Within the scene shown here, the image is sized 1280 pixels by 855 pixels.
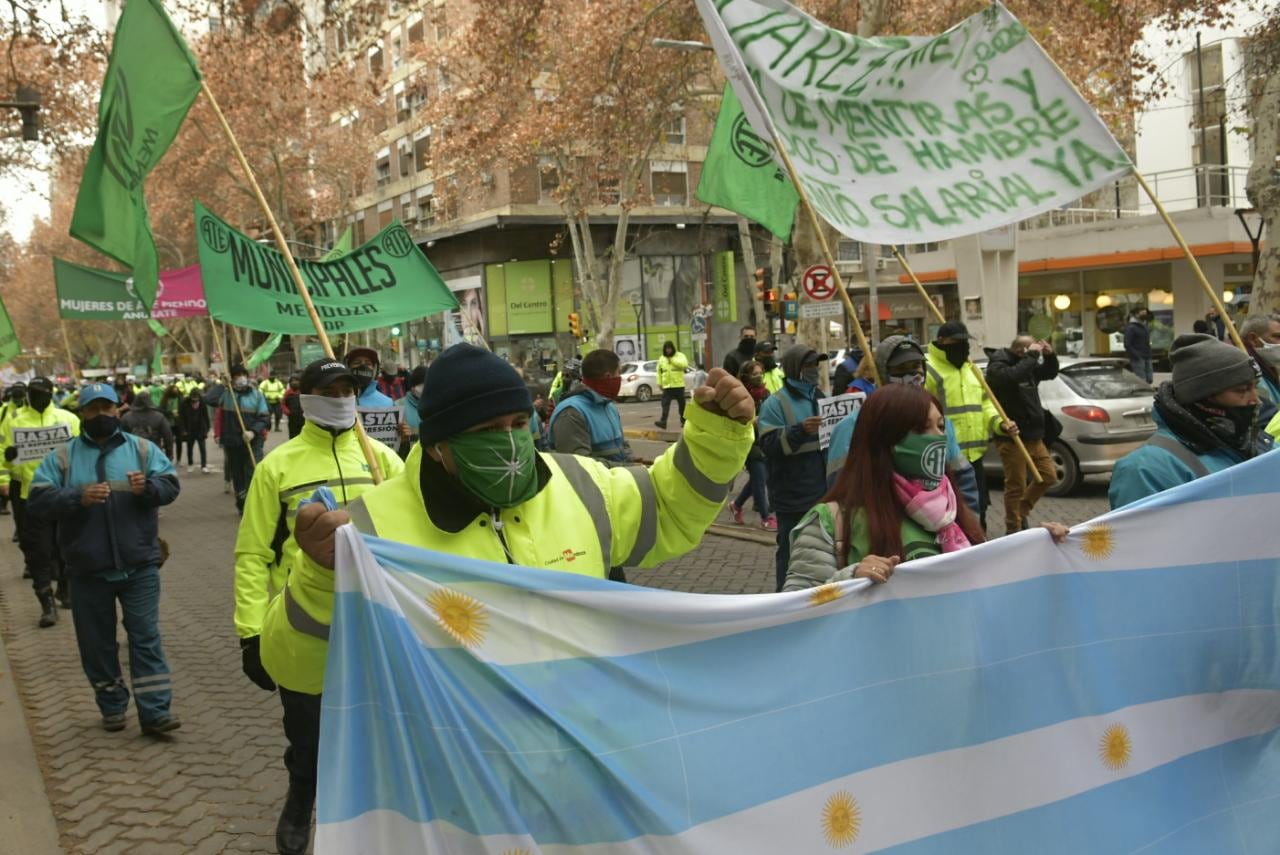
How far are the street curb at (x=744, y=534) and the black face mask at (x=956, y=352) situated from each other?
10.5ft

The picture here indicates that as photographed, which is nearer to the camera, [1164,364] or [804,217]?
[804,217]

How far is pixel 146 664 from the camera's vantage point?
5.72m

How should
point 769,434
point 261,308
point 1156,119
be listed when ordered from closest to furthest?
point 261,308 < point 769,434 < point 1156,119

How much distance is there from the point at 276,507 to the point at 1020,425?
6404mm

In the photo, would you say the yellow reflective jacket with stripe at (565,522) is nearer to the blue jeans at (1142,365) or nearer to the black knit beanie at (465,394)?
the black knit beanie at (465,394)

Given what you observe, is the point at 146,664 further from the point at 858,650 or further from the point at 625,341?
the point at 625,341

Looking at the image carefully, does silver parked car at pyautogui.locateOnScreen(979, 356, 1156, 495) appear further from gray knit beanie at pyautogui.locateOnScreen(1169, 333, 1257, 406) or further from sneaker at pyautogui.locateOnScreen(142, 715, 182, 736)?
sneaker at pyautogui.locateOnScreen(142, 715, 182, 736)

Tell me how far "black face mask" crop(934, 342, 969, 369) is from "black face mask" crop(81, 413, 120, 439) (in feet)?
16.5

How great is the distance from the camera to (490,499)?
8.11ft

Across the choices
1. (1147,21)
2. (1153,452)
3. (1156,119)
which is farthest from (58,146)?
(1156,119)

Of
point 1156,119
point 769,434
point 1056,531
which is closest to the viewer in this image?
point 1056,531

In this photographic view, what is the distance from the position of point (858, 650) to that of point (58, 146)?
18.5m

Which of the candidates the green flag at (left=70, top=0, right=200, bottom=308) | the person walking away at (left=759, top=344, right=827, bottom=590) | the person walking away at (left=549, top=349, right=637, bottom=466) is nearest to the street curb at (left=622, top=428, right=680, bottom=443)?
the person walking away at (left=759, top=344, right=827, bottom=590)

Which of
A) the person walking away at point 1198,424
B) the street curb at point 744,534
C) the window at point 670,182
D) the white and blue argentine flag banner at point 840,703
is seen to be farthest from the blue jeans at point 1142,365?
the window at point 670,182
